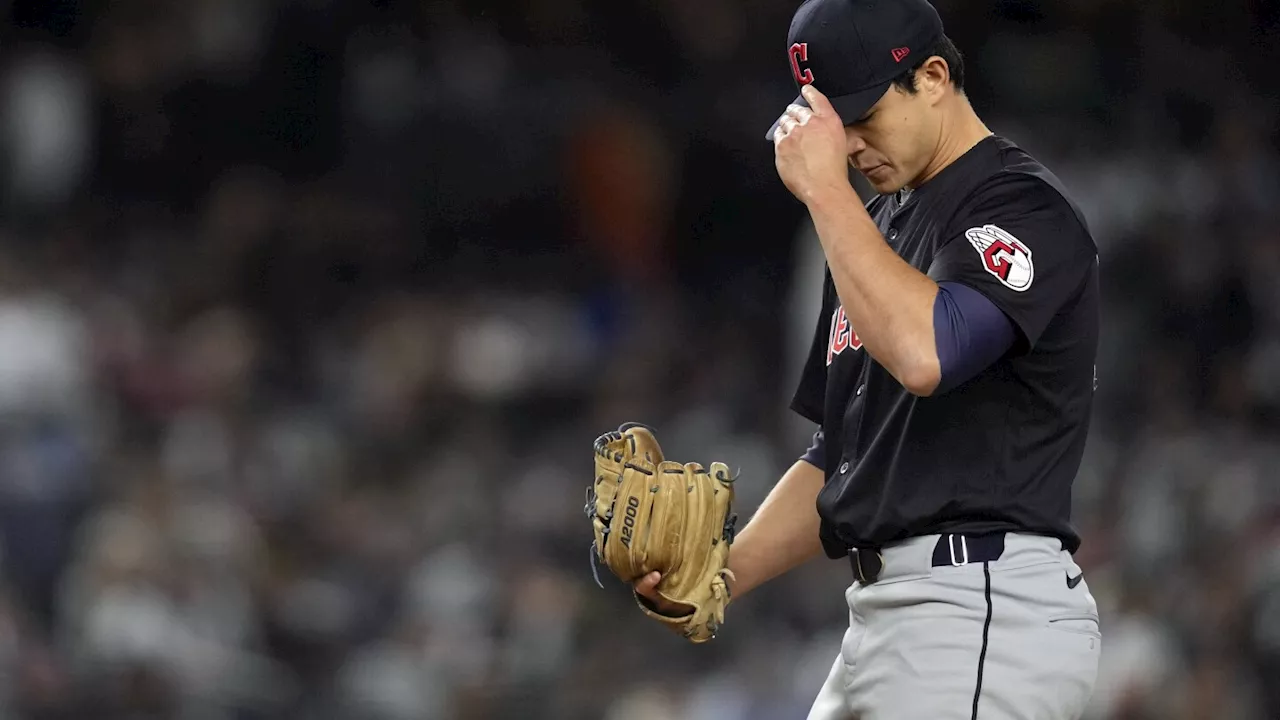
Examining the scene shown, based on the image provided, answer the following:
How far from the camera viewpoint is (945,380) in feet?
6.21

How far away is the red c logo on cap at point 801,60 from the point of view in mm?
2125

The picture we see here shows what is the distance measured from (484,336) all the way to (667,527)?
183 inches

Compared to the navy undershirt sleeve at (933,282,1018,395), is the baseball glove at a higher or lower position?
lower

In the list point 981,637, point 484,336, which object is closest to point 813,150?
point 981,637

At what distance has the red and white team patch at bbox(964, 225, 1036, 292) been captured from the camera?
6.40 ft

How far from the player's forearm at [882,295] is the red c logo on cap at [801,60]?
232 mm

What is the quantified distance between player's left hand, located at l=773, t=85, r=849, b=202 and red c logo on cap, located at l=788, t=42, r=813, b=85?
5 cm

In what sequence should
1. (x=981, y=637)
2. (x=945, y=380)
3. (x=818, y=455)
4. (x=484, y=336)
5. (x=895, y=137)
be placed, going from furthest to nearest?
(x=484, y=336), (x=818, y=455), (x=895, y=137), (x=981, y=637), (x=945, y=380)

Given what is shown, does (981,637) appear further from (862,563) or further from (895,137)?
(895,137)

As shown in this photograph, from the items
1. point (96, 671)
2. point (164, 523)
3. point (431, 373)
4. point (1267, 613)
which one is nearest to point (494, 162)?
point (431, 373)

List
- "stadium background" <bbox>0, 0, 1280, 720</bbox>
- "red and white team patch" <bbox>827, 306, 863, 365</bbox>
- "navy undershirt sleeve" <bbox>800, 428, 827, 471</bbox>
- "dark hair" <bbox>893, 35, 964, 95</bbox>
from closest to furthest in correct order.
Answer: "dark hair" <bbox>893, 35, 964, 95</bbox>
"red and white team patch" <bbox>827, 306, 863, 365</bbox>
"navy undershirt sleeve" <bbox>800, 428, 827, 471</bbox>
"stadium background" <bbox>0, 0, 1280, 720</bbox>

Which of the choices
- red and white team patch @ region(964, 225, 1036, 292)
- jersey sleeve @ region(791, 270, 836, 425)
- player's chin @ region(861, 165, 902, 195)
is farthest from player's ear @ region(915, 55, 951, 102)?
jersey sleeve @ region(791, 270, 836, 425)

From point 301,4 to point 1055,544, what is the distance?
622cm

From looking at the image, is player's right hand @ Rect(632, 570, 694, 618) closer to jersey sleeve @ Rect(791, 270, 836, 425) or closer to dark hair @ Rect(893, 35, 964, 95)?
jersey sleeve @ Rect(791, 270, 836, 425)
